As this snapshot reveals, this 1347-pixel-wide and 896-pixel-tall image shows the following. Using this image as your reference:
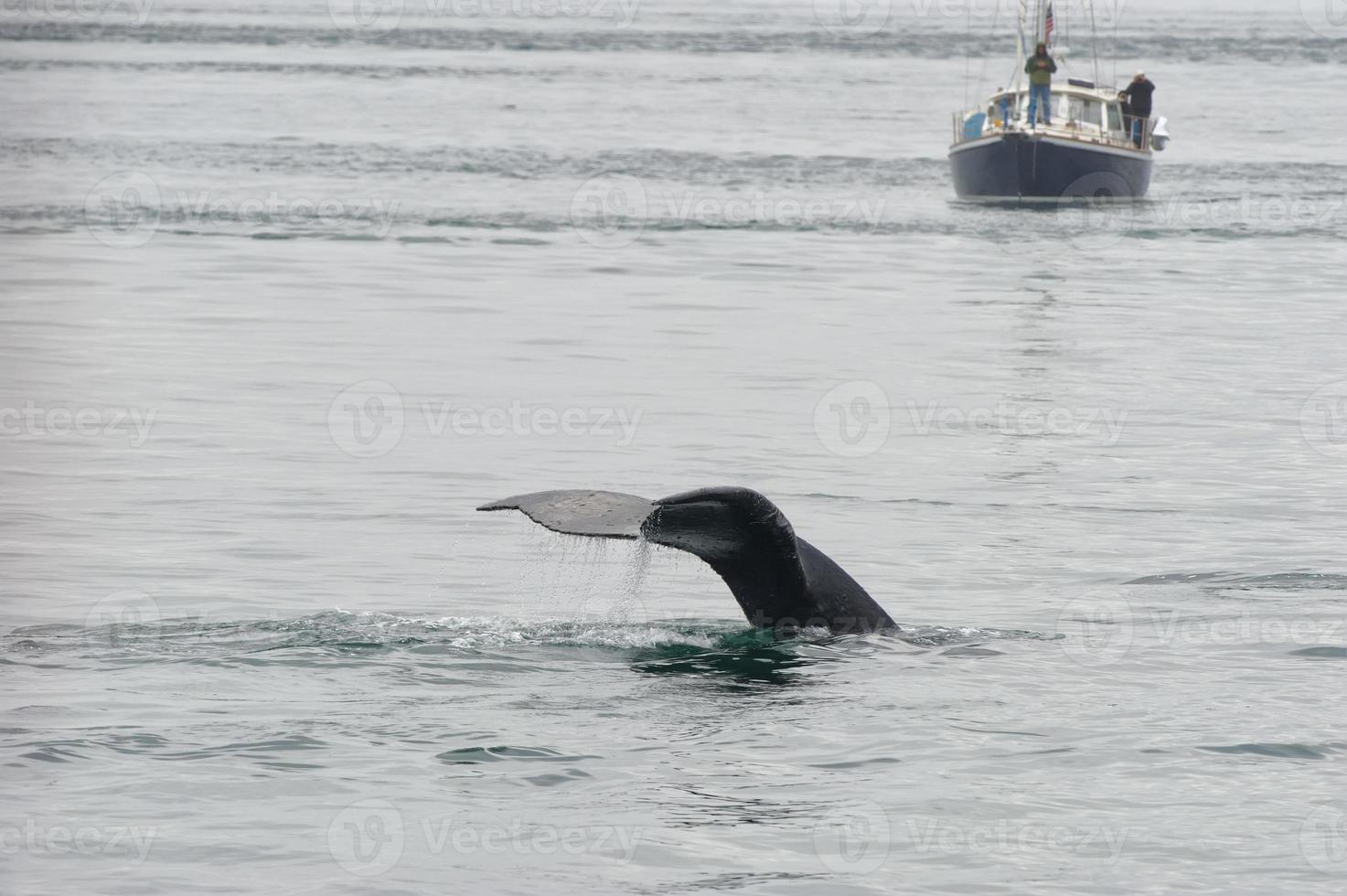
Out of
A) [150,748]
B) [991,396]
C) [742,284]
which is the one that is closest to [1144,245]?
[742,284]

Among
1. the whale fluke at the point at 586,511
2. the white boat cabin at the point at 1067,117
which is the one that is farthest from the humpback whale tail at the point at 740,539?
the white boat cabin at the point at 1067,117

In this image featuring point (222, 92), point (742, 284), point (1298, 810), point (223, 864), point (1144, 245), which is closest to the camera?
point (223, 864)

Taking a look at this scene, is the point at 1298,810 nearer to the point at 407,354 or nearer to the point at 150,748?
the point at 150,748

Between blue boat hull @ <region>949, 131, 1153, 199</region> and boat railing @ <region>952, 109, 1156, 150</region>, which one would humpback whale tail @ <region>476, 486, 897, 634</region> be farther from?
blue boat hull @ <region>949, 131, 1153, 199</region>

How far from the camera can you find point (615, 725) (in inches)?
366

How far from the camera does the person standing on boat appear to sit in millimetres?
42469

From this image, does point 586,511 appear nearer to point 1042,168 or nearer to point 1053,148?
point 1053,148

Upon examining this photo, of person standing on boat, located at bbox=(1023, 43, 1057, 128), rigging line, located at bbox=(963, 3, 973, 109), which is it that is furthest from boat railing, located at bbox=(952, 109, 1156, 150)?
rigging line, located at bbox=(963, 3, 973, 109)

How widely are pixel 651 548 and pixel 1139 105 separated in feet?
112

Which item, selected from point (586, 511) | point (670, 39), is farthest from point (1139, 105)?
point (670, 39)

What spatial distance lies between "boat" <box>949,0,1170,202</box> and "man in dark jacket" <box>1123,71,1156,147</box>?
0.24ft

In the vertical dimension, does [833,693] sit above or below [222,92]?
below

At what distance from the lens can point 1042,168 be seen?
145ft

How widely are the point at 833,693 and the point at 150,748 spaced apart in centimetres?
319
